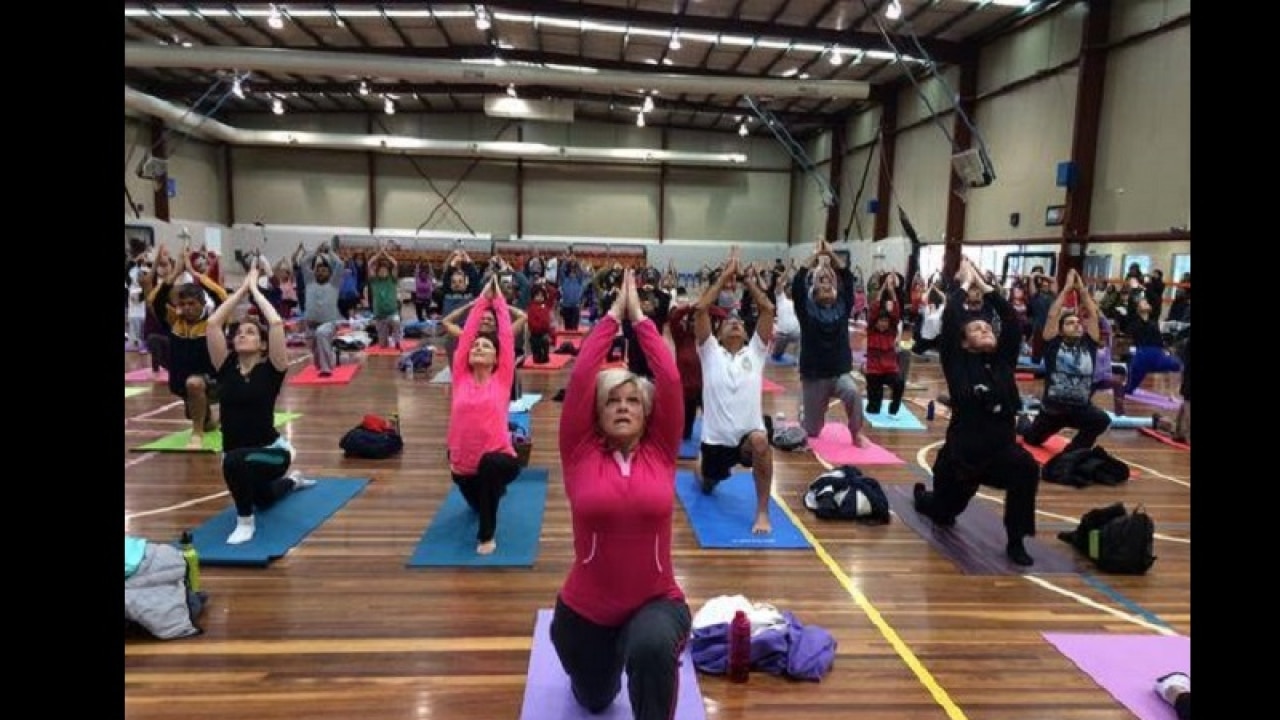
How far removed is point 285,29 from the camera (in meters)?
13.2

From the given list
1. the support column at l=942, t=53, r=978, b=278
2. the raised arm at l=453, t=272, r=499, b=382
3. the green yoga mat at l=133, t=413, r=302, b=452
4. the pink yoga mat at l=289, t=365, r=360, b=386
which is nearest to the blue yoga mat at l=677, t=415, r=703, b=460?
the raised arm at l=453, t=272, r=499, b=382

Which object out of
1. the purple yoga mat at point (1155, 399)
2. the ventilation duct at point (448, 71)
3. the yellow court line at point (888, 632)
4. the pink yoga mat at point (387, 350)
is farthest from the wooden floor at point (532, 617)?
the ventilation duct at point (448, 71)

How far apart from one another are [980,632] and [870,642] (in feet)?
1.59

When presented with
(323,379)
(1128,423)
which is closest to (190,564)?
(323,379)

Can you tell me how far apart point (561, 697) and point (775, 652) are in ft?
2.61

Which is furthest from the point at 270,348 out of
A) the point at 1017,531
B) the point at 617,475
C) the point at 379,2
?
the point at 379,2

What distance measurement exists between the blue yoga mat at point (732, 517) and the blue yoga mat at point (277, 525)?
2027mm

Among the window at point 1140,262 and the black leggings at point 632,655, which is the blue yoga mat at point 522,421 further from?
the window at point 1140,262

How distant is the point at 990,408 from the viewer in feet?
Answer: 12.6

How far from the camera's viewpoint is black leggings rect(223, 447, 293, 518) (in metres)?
3.85

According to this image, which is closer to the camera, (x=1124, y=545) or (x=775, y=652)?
(x=775, y=652)

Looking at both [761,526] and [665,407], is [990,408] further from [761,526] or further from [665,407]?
[665,407]

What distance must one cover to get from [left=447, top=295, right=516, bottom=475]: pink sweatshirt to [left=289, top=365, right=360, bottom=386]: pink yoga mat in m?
5.12

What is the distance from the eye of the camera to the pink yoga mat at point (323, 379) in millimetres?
8477
